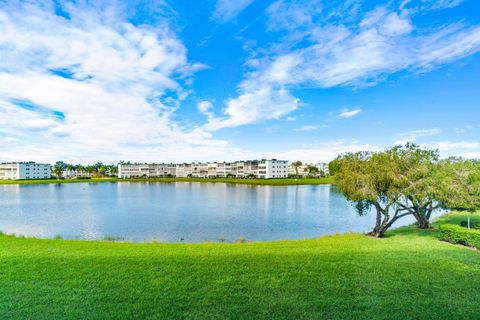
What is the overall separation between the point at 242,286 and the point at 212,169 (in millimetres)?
141960

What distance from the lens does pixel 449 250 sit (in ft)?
40.0

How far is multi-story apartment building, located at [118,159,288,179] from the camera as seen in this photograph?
12125 centimetres

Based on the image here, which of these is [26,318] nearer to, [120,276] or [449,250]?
[120,276]

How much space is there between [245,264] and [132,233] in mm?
16431

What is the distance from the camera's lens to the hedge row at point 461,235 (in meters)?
13.1

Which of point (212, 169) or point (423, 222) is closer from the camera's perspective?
point (423, 222)

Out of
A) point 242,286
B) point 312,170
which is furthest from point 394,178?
point 312,170

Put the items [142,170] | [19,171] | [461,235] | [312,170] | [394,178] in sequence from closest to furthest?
[461,235], [394,178], [19,171], [312,170], [142,170]

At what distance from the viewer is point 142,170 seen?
152750 millimetres

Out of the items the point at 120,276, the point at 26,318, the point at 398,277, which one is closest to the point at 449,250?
the point at 398,277

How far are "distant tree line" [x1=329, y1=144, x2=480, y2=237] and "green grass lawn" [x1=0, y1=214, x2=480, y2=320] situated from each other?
5400mm

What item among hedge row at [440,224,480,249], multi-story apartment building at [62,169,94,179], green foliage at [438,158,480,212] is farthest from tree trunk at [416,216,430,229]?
multi-story apartment building at [62,169,94,179]

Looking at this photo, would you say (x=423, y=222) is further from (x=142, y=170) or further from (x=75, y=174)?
(x=75, y=174)

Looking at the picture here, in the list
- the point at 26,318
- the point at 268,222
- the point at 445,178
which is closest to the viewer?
the point at 26,318
